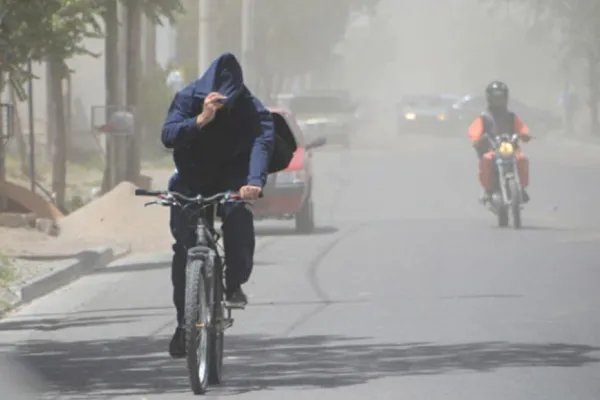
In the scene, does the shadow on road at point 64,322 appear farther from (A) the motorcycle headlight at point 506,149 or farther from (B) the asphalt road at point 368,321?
(A) the motorcycle headlight at point 506,149

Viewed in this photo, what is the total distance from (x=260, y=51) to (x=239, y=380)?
60461 millimetres

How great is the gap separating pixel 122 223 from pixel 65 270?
17.9 feet

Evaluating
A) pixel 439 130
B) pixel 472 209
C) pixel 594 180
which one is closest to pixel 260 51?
pixel 439 130

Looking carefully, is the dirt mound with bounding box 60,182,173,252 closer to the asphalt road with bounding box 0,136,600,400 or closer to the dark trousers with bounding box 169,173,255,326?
the asphalt road with bounding box 0,136,600,400

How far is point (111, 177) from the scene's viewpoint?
2842 cm

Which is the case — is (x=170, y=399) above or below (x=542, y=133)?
above

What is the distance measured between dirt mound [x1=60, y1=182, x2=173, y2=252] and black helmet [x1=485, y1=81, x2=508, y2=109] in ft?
14.2

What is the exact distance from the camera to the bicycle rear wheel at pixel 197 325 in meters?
9.74

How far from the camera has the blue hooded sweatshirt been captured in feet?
33.1

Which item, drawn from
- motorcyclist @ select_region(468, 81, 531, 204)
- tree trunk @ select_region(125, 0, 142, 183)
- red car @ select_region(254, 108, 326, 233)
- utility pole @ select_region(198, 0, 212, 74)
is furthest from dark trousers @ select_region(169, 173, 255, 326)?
utility pole @ select_region(198, 0, 212, 74)

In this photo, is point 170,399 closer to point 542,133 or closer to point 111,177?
point 111,177

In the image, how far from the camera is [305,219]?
937 inches

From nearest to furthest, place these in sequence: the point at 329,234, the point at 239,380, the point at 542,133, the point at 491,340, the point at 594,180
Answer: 1. the point at 239,380
2. the point at 491,340
3. the point at 329,234
4. the point at 594,180
5. the point at 542,133

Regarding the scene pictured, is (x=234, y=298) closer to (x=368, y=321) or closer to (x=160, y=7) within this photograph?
(x=368, y=321)
